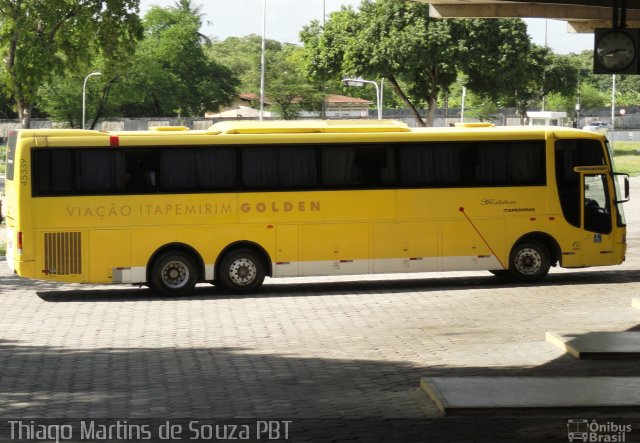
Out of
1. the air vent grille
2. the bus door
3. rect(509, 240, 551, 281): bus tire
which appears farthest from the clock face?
the air vent grille

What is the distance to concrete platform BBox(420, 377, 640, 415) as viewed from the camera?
39.5ft

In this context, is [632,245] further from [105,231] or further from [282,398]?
[282,398]

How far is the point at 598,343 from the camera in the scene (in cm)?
1603

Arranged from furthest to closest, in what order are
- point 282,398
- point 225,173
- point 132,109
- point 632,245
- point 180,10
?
1. point 180,10
2. point 132,109
3. point 632,245
4. point 225,173
5. point 282,398

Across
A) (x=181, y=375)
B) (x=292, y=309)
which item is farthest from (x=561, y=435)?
(x=292, y=309)

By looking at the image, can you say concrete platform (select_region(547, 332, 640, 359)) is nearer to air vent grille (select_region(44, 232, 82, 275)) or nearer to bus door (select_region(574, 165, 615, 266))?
bus door (select_region(574, 165, 615, 266))

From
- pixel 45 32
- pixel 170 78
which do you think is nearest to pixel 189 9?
pixel 170 78

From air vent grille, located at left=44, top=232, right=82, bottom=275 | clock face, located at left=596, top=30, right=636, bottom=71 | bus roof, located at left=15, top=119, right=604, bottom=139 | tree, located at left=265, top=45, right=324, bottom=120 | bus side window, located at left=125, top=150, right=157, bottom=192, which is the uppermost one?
tree, located at left=265, top=45, right=324, bottom=120

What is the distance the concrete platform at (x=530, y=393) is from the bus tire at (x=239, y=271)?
9844 mm

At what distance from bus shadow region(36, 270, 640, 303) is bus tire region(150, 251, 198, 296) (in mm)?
168

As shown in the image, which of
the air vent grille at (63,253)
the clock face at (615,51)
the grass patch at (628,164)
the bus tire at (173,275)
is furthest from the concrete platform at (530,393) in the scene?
the grass patch at (628,164)

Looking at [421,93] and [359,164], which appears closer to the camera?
[359,164]

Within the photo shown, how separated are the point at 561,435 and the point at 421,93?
205 feet

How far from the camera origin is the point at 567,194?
946 inches
